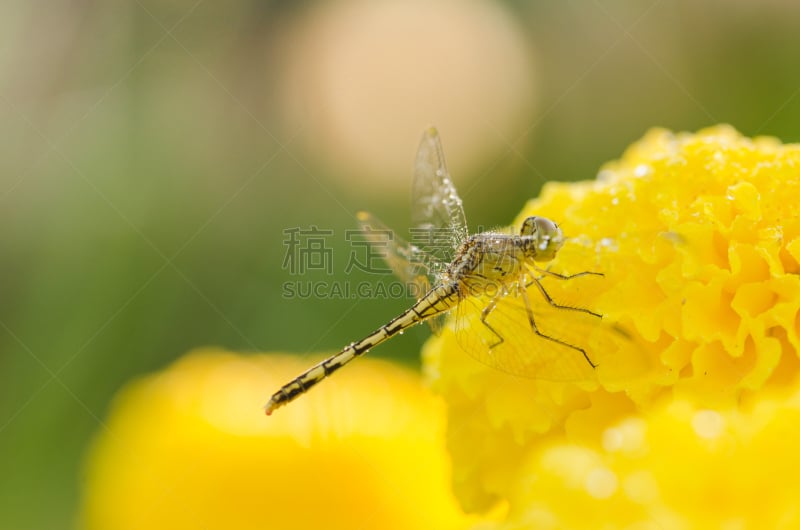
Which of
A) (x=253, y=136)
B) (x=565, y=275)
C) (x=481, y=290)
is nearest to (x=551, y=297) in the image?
(x=565, y=275)

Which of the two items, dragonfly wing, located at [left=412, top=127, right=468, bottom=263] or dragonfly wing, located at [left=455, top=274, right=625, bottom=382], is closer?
dragonfly wing, located at [left=455, top=274, right=625, bottom=382]

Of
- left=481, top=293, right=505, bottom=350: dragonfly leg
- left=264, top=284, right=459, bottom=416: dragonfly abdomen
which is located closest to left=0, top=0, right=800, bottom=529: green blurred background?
left=264, top=284, right=459, bottom=416: dragonfly abdomen

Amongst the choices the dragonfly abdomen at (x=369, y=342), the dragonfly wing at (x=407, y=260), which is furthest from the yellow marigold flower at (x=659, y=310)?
the dragonfly wing at (x=407, y=260)

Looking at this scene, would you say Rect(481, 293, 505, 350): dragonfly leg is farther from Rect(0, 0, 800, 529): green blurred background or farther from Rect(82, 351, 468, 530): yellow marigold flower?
Rect(0, 0, 800, 529): green blurred background

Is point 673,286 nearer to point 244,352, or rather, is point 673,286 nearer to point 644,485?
point 644,485

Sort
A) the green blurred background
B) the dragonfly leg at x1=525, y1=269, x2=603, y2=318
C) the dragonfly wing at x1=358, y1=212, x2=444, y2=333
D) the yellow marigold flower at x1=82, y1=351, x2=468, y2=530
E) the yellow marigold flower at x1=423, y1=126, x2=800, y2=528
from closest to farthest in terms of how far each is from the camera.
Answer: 1. the yellow marigold flower at x1=423, y1=126, x2=800, y2=528
2. the dragonfly leg at x1=525, y1=269, x2=603, y2=318
3. the yellow marigold flower at x1=82, y1=351, x2=468, y2=530
4. the dragonfly wing at x1=358, y1=212, x2=444, y2=333
5. the green blurred background

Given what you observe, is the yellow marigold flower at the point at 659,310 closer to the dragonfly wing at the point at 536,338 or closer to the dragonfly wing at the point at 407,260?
the dragonfly wing at the point at 536,338

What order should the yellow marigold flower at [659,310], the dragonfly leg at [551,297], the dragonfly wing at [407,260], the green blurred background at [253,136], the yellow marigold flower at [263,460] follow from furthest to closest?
the green blurred background at [253,136] < the dragonfly wing at [407,260] < the yellow marigold flower at [263,460] < the dragonfly leg at [551,297] < the yellow marigold flower at [659,310]
